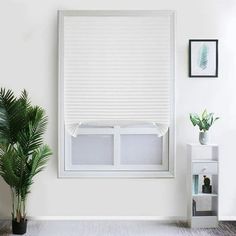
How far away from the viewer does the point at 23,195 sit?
149 inches

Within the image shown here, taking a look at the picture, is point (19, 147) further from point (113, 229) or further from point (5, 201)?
point (113, 229)

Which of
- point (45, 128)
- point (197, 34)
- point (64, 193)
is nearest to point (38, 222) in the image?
point (64, 193)

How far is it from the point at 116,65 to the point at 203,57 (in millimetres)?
929

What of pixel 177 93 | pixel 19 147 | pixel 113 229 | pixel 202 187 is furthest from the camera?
pixel 177 93

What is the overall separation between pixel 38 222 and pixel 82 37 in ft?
6.55

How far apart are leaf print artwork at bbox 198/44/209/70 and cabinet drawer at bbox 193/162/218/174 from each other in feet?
3.35

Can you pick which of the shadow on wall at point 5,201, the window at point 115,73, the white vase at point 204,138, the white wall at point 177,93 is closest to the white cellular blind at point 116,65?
the window at point 115,73

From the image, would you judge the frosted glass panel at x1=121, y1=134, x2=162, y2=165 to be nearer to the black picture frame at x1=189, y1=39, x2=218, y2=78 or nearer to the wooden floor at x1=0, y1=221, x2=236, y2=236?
the wooden floor at x1=0, y1=221, x2=236, y2=236

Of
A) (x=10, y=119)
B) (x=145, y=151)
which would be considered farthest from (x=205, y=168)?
(x=10, y=119)

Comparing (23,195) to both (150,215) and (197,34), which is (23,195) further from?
(197,34)

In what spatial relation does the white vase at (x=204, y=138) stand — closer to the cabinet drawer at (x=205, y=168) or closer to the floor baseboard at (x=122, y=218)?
the cabinet drawer at (x=205, y=168)

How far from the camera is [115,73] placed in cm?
415

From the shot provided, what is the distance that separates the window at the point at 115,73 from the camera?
4.13 m

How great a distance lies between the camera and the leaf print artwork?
4180mm
